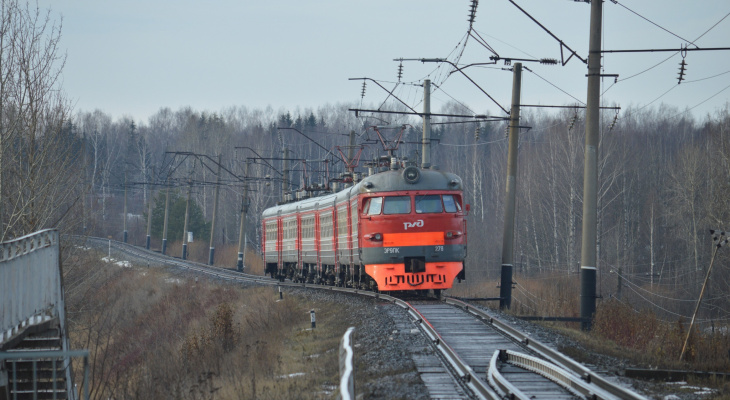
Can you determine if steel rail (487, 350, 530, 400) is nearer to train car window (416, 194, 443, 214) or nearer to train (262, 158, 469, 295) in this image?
train (262, 158, 469, 295)

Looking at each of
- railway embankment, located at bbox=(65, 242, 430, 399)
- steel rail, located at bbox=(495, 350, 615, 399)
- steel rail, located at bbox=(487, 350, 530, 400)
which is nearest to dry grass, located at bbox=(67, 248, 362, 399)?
railway embankment, located at bbox=(65, 242, 430, 399)

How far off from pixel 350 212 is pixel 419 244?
317 cm

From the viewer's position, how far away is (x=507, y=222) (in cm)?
2230

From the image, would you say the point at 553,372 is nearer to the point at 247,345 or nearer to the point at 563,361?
the point at 563,361

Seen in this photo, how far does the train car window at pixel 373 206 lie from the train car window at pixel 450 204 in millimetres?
1584

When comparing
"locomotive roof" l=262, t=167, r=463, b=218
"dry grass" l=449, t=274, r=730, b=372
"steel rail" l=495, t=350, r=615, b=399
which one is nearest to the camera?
"steel rail" l=495, t=350, r=615, b=399

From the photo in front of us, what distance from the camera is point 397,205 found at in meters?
21.8

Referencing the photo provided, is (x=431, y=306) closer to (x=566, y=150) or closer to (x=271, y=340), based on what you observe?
(x=271, y=340)

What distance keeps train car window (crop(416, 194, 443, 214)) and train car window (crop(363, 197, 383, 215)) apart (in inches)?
35.1

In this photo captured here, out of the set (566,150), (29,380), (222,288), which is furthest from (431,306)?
(566,150)

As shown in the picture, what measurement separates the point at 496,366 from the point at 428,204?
10753 mm

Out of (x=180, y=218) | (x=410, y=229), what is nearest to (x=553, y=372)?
(x=410, y=229)

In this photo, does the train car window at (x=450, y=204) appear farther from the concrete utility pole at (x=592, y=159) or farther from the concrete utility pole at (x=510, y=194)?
the concrete utility pole at (x=592, y=159)

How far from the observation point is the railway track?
9531 millimetres
